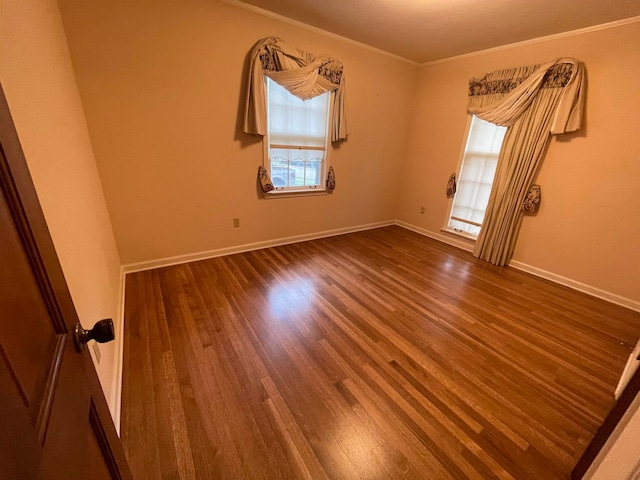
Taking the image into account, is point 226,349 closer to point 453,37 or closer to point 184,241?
point 184,241

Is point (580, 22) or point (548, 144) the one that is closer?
point (580, 22)

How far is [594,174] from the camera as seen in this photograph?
99.6 inches

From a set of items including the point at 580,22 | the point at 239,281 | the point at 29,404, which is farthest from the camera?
the point at 239,281

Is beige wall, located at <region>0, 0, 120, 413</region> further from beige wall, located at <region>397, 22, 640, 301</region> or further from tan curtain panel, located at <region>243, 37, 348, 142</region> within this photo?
beige wall, located at <region>397, 22, 640, 301</region>

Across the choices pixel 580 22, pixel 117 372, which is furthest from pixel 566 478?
pixel 580 22

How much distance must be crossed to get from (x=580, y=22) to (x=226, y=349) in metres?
3.97

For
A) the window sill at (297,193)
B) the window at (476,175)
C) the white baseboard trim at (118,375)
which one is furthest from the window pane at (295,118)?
the white baseboard trim at (118,375)

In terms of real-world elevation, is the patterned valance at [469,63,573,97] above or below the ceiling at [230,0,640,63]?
below

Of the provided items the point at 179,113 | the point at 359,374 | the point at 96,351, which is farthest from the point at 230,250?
the point at 359,374

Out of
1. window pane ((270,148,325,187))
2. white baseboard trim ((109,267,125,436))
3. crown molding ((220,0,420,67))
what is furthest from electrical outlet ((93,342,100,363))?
crown molding ((220,0,420,67))

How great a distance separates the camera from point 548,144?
2.75m

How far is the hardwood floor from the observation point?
47.1 inches

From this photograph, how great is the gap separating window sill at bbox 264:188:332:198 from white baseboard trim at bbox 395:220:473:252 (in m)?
1.65

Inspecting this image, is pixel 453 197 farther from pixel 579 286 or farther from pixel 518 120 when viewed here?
pixel 579 286
